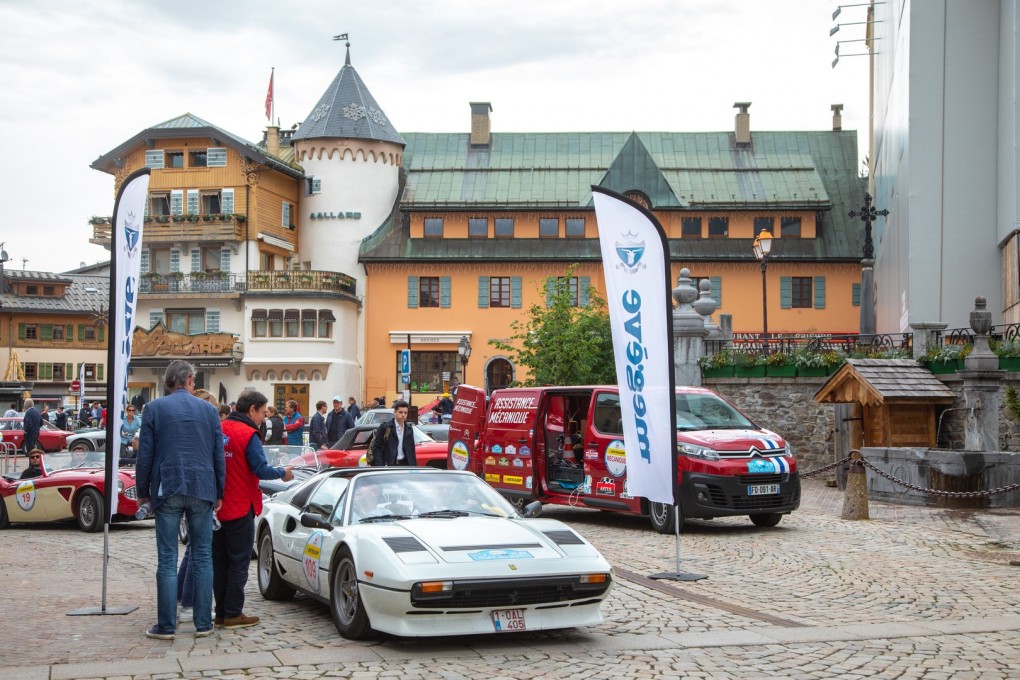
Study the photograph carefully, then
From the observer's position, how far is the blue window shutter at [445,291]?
58406 millimetres

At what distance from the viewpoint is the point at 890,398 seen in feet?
68.5

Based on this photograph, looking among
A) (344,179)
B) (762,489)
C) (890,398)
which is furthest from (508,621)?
(344,179)

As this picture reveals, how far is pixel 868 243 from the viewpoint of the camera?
127 ft

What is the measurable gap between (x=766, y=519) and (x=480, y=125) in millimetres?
49472

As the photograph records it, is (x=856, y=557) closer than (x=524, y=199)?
Yes

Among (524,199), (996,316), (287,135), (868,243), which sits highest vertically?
(287,135)

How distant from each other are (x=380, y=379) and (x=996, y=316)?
34.0m

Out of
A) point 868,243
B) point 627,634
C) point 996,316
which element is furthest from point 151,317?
point 627,634

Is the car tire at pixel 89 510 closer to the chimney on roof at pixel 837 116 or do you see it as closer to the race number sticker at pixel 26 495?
the race number sticker at pixel 26 495

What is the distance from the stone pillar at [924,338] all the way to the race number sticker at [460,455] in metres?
9.69

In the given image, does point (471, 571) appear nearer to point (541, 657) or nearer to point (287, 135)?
point (541, 657)

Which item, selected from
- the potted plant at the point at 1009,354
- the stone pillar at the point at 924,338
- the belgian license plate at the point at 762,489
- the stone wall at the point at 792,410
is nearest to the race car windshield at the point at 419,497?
the belgian license plate at the point at 762,489

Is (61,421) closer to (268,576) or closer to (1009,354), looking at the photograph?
(1009,354)

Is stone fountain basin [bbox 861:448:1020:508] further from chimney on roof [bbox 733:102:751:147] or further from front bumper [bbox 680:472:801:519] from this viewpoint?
chimney on roof [bbox 733:102:751:147]
